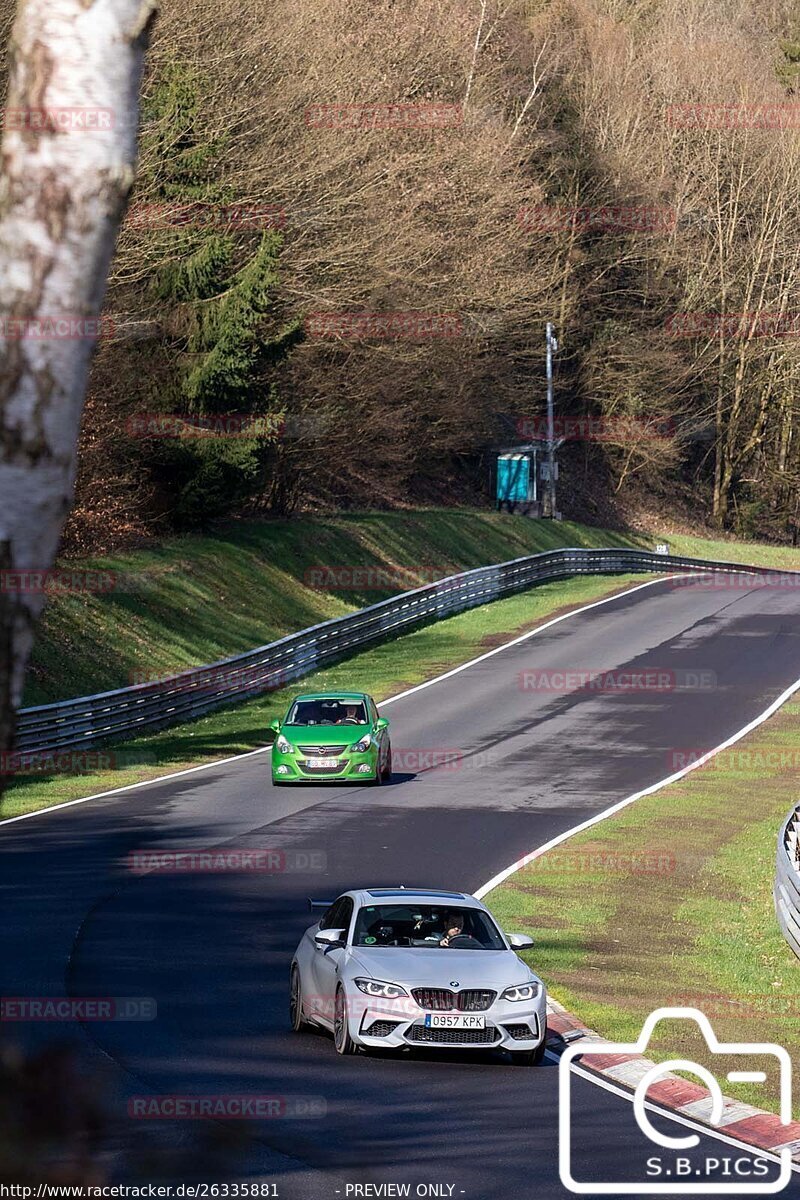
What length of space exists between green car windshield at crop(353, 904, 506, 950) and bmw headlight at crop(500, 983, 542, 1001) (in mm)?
815

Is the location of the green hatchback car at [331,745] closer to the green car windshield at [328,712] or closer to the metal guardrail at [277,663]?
the green car windshield at [328,712]

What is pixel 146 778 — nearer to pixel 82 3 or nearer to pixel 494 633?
pixel 494 633

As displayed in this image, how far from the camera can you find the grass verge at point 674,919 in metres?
15.2

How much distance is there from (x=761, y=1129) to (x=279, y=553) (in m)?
42.3

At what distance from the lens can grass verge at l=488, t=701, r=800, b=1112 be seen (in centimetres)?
1521

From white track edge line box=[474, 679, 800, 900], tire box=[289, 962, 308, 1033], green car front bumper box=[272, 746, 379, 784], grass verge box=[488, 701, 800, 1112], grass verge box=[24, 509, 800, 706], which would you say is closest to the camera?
tire box=[289, 962, 308, 1033]

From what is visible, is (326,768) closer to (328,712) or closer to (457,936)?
(328,712)

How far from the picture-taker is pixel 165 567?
4575 centimetres

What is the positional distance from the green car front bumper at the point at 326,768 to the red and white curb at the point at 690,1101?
49.3ft

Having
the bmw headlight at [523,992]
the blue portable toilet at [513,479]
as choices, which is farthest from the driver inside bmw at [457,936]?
the blue portable toilet at [513,479]

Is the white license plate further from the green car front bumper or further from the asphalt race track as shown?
the green car front bumper

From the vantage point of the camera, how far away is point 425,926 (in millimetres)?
14273

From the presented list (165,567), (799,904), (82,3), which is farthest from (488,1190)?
(165,567)

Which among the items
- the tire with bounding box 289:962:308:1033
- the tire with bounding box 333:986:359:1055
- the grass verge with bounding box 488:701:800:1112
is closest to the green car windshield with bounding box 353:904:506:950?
the tire with bounding box 289:962:308:1033
